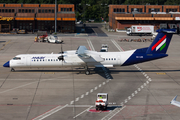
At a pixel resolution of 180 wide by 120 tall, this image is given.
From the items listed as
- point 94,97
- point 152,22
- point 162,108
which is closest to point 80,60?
point 94,97

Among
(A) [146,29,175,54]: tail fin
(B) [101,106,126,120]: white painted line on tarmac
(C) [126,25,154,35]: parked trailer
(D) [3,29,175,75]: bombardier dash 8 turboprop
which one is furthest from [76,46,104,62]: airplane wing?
(C) [126,25,154,35]: parked trailer

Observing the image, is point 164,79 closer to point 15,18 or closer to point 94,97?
point 94,97

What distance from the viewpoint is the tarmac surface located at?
27.8 meters

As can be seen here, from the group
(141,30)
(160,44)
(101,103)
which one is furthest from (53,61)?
(141,30)

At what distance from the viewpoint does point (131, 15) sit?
108500 millimetres

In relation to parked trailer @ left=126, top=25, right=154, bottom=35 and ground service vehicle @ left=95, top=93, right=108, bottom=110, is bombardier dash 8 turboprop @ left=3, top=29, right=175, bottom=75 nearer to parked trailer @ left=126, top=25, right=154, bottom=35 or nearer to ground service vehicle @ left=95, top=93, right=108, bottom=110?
ground service vehicle @ left=95, top=93, right=108, bottom=110

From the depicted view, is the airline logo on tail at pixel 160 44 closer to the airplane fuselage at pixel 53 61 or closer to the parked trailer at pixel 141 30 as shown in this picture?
the airplane fuselage at pixel 53 61

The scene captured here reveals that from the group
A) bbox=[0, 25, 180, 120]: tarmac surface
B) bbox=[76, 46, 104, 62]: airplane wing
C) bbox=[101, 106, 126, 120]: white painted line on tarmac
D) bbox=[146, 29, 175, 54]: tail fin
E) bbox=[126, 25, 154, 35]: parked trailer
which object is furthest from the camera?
bbox=[126, 25, 154, 35]: parked trailer

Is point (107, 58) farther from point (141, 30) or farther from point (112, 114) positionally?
point (141, 30)

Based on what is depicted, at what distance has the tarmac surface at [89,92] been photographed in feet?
91.3

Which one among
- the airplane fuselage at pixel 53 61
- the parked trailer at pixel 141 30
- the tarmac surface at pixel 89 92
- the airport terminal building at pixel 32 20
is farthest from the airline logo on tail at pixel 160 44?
the airport terminal building at pixel 32 20

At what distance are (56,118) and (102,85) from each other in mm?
12699

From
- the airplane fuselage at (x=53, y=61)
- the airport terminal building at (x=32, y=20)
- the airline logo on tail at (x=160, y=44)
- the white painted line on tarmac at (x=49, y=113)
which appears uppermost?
the airport terminal building at (x=32, y=20)

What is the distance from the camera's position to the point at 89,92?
34969 millimetres
